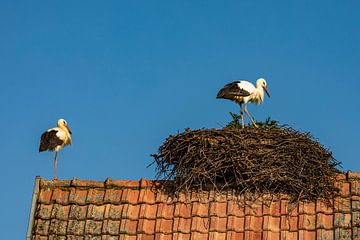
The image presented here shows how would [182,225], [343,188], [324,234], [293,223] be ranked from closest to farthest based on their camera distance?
1. [324,234]
2. [293,223]
3. [182,225]
4. [343,188]

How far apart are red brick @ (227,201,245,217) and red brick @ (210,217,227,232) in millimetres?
122

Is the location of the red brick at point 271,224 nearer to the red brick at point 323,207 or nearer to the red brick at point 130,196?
the red brick at point 323,207

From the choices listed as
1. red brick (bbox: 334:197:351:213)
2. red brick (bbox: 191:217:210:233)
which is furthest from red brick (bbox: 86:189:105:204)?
red brick (bbox: 334:197:351:213)

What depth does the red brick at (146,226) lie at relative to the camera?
397 inches

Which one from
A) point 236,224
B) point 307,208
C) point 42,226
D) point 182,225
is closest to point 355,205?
point 307,208

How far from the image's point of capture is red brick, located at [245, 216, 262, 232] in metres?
9.88

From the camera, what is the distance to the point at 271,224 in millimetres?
9883

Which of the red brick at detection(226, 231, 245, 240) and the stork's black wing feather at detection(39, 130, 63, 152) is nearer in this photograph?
the red brick at detection(226, 231, 245, 240)

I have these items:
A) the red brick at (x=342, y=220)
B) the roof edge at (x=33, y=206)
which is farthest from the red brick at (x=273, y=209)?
the roof edge at (x=33, y=206)

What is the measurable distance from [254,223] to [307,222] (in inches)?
24.2

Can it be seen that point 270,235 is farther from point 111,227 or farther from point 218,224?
point 111,227

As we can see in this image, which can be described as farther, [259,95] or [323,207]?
[259,95]

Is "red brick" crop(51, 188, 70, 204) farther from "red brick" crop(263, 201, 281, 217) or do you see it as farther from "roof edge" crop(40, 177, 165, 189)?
"red brick" crop(263, 201, 281, 217)

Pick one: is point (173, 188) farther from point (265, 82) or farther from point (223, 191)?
point (265, 82)
